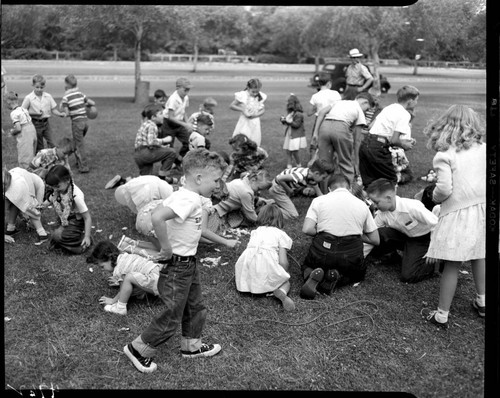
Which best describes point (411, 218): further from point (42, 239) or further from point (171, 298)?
point (42, 239)

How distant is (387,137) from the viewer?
7.38 metres

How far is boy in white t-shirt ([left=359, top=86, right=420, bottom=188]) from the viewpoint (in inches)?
282

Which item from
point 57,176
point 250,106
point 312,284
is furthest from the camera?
point 250,106

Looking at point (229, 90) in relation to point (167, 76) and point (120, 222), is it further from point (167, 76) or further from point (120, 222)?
point (120, 222)

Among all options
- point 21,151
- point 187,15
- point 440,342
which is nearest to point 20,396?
point 440,342

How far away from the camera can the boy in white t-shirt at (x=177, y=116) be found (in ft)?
31.6

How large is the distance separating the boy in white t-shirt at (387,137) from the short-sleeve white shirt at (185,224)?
3915 millimetres

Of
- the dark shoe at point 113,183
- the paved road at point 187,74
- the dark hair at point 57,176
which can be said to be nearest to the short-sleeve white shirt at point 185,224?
the dark hair at point 57,176

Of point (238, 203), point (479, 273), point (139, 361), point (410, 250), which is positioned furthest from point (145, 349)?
point (238, 203)

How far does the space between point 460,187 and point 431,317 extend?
1.16 meters

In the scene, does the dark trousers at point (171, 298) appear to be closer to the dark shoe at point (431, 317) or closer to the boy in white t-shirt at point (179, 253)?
the boy in white t-shirt at point (179, 253)

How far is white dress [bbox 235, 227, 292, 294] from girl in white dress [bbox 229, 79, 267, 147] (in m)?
4.18

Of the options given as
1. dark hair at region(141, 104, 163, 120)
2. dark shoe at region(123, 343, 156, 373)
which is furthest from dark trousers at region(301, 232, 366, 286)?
dark hair at region(141, 104, 163, 120)

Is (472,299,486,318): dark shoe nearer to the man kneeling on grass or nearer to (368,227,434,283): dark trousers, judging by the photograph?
(368,227,434,283): dark trousers
